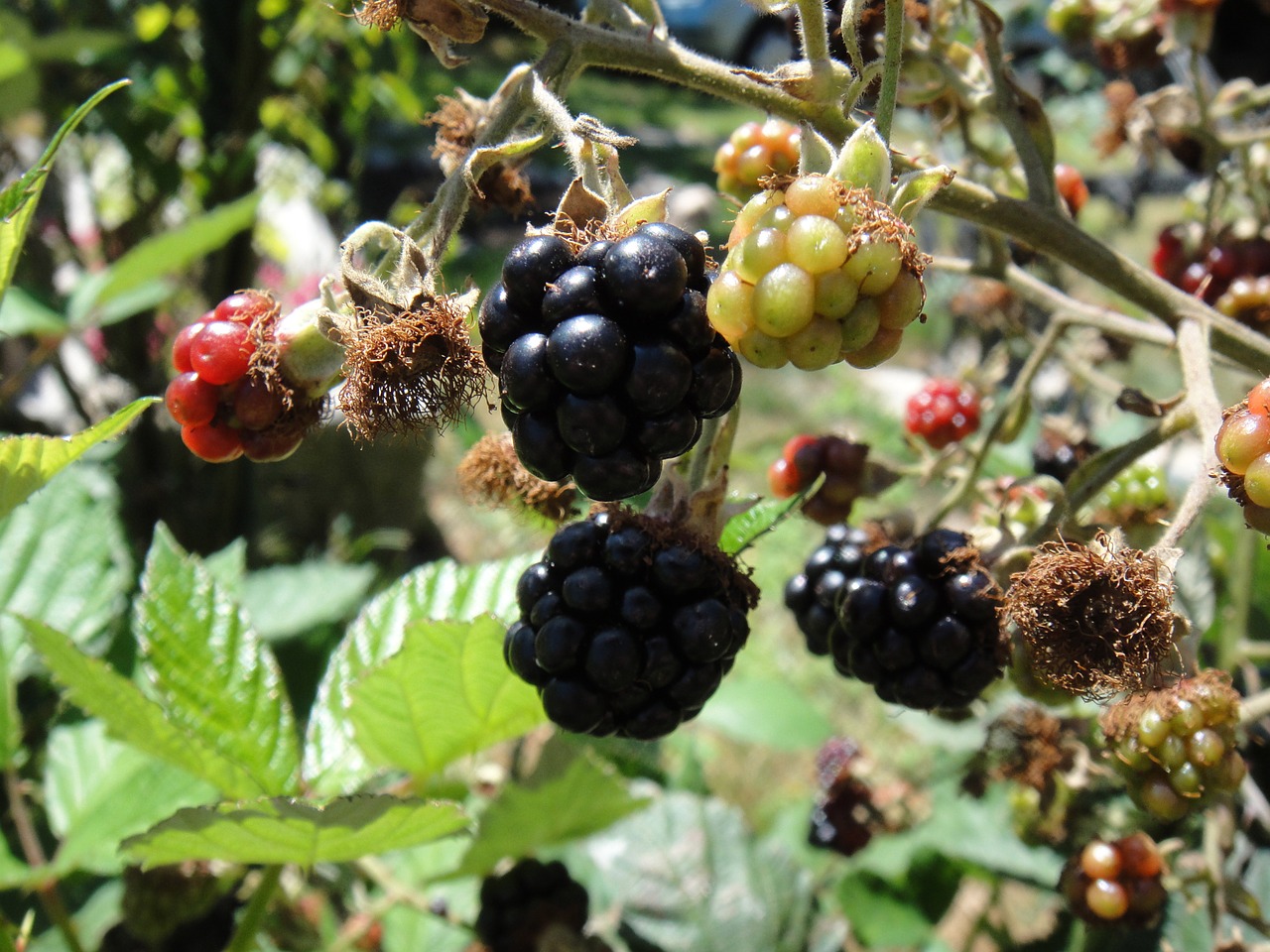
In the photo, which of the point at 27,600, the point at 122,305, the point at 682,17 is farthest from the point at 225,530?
the point at 682,17

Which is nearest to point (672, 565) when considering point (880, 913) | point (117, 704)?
point (117, 704)

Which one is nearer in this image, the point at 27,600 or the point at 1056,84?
the point at 27,600

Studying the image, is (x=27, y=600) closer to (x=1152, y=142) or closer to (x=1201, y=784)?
(x=1201, y=784)

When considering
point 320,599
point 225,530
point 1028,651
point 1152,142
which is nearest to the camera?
point 1028,651

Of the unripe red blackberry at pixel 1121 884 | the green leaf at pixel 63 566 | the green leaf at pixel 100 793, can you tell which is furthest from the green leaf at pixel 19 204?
the unripe red blackberry at pixel 1121 884

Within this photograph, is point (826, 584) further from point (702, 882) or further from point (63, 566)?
point (63, 566)

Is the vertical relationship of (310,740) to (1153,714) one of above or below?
below
